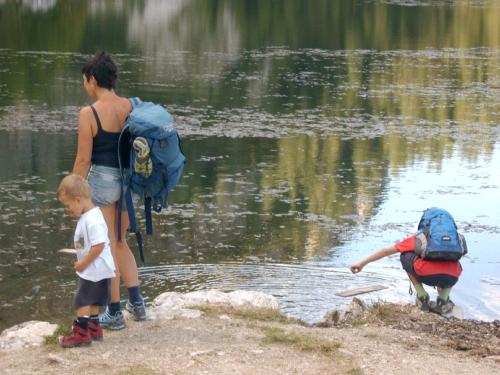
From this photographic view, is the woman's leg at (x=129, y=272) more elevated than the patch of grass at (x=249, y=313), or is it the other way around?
the woman's leg at (x=129, y=272)

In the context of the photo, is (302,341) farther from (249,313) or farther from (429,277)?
(429,277)

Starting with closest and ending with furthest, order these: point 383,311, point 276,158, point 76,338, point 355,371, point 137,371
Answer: point 137,371 → point 355,371 → point 76,338 → point 383,311 → point 276,158

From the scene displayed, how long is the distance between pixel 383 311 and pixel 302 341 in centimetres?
157

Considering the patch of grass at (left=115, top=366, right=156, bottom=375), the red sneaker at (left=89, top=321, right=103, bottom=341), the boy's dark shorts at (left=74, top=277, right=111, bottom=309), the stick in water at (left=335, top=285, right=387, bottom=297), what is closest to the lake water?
the stick in water at (left=335, top=285, right=387, bottom=297)

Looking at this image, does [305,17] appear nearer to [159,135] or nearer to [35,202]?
[35,202]

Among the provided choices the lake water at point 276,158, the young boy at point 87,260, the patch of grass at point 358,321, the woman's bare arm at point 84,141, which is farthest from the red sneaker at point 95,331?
the lake water at point 276,158

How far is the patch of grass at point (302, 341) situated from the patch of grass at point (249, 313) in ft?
1.96

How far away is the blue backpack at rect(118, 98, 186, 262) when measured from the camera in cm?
713

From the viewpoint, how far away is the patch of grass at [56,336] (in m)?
7.16

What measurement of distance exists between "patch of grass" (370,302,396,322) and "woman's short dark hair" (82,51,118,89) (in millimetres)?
2735

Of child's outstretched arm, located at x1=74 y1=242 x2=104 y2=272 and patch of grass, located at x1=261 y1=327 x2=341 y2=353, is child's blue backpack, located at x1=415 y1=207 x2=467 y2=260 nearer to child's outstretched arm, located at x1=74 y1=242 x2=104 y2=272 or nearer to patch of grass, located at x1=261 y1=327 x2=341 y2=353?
patch of grass, located at x1=261 y1=327 x2=341 y2=353

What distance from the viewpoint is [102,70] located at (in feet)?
23.9

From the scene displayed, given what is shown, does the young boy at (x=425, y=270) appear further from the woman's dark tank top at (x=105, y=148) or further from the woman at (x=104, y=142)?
the woman's dark tank top at (x=105, y=148)

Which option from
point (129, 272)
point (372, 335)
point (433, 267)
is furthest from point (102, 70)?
point (433, 267)
